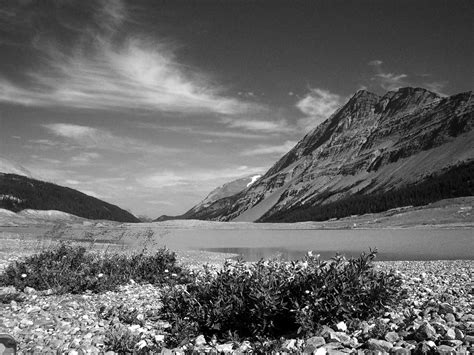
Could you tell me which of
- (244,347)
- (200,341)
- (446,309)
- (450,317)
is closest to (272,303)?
(244,347)

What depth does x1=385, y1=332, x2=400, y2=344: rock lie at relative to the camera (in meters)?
7.70

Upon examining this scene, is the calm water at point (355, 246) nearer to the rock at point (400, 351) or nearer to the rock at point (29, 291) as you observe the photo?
the rock at point (29, 291)

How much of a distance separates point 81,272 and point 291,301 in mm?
9467

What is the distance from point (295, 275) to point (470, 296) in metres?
5.44

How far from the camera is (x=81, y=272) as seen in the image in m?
15.4

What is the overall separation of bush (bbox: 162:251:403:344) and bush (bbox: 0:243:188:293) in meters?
4.84

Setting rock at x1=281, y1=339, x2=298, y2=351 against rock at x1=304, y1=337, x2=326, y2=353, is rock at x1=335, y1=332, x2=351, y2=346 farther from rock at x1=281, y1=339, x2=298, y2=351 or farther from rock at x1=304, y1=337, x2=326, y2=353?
rock at x1=281, y1=339, x2=298, y2=351

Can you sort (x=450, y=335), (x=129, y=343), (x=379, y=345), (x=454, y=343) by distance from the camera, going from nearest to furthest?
(x=454, y=343), (x=450, y=335), (x=379, y=345), (x=129, y=343)

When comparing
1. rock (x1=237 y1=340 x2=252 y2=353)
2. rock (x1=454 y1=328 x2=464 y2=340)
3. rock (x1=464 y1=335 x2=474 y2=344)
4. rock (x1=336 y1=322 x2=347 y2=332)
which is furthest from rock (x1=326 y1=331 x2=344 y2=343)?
rock (x1=464 y1=335 x2=474 y2=344)

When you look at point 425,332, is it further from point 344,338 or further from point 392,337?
point 344,338

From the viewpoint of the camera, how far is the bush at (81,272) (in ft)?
48.0

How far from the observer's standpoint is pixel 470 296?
11422mm

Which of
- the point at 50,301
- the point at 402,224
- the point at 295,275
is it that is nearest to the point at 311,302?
A: the point at 295,275

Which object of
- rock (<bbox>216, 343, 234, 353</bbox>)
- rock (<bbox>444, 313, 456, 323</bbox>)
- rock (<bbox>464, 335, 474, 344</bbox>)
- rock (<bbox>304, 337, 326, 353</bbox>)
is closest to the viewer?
rock (<bbox>464, 335, 474, 344</bbox>)
